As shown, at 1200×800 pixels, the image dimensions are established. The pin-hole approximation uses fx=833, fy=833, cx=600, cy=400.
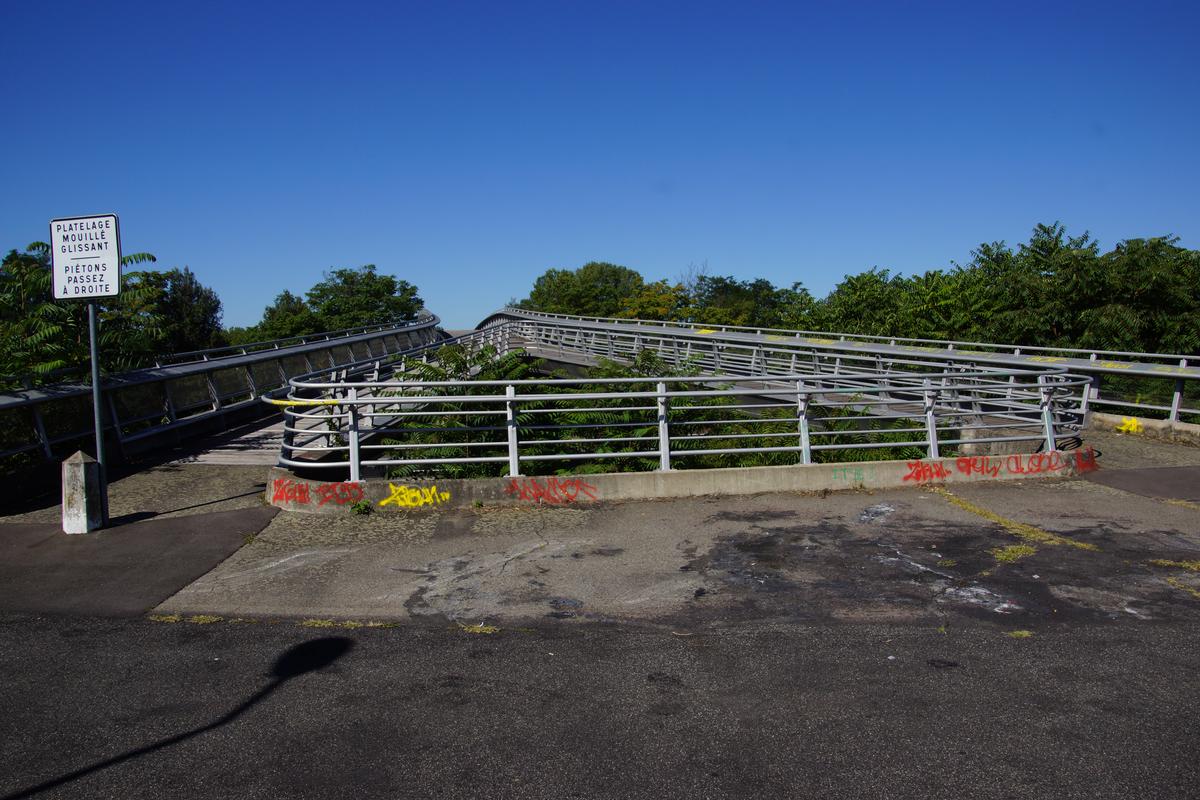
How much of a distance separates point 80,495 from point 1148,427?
51.5 feet

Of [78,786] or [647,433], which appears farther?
[647,433]

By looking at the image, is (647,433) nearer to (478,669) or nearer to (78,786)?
(478,669)

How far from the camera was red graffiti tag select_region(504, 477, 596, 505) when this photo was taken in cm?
913

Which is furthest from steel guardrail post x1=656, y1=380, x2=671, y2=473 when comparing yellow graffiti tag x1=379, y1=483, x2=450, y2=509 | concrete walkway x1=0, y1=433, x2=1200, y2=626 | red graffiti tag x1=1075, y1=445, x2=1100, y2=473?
red graffiti tag x1=1075, y1=445, x2=1100, y2=473

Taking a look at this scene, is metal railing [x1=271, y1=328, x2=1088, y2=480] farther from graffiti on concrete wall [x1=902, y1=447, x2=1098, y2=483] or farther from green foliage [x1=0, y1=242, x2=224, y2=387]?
green foliage [x1=0, y1=242, x2=224, y2=387]

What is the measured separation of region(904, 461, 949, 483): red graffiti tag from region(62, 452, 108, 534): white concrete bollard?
345 inches

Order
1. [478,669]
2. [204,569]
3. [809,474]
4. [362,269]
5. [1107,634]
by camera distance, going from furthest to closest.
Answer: [362,269]
[809,474]
[204,569]
[1107,634]
[478,669]

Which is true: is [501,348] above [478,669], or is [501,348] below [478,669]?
above

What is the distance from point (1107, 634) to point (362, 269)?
10106 cm

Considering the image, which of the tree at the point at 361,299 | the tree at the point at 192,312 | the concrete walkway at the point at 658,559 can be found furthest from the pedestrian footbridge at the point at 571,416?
the tree at the point at 361,299

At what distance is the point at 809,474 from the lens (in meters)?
9.74

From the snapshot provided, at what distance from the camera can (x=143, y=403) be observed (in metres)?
13.5

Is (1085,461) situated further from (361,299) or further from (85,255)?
(361,299)

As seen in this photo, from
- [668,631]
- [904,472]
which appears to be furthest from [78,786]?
[904,472]
